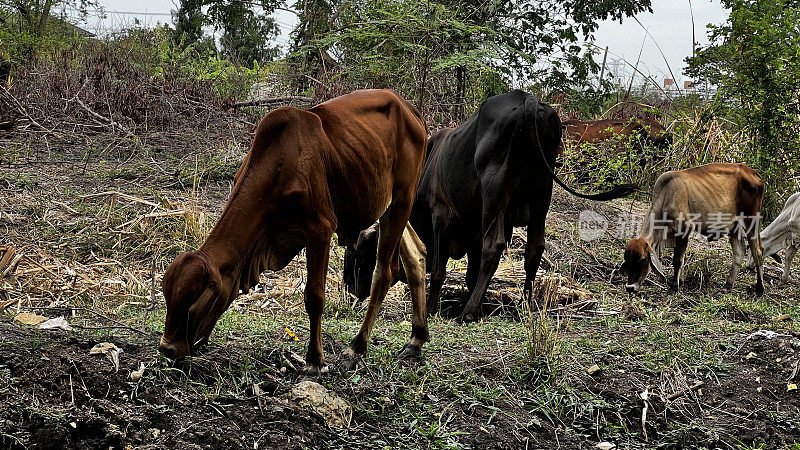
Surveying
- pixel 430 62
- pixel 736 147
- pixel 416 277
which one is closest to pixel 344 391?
pixel 416 277

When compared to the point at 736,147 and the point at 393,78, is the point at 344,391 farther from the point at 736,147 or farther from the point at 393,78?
the point at 736,147

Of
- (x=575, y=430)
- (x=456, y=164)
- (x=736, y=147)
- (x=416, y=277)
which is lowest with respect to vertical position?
(x=575, y=430)

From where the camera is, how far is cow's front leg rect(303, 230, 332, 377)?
3.95m

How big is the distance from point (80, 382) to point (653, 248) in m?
7.11

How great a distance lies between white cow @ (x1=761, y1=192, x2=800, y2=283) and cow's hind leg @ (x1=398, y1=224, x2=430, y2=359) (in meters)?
6.32

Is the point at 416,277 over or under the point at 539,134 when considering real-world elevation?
under

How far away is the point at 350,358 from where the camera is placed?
454 cm

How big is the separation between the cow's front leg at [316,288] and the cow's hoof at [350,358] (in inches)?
10.0

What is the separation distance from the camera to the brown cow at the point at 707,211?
929 cm

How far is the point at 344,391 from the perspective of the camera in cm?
409

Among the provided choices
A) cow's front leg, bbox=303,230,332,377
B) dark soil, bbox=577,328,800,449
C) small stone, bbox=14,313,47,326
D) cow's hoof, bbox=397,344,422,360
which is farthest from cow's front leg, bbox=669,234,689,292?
small stone, bbox=14,313,47,326

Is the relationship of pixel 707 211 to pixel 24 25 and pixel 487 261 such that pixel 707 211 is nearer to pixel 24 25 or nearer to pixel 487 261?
pixel 487 261

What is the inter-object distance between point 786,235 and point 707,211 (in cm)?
140

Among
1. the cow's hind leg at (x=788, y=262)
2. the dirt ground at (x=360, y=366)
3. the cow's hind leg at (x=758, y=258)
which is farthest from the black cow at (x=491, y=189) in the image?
the cow's hind leg at (x=788, y=262)
